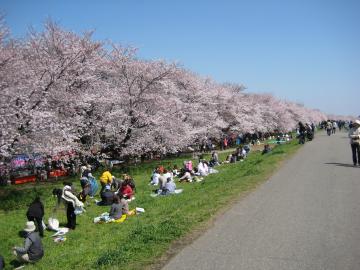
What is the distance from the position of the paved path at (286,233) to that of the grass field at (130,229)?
1.81 feet

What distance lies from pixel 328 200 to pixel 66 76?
53.2 feet

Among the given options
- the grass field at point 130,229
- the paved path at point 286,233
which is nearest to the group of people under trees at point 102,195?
the grass field at point 130,229

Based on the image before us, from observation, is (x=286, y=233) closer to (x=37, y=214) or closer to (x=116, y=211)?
(x=116, y=211)

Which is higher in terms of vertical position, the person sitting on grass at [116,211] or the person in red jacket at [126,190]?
the person in red jacket at [126,190]

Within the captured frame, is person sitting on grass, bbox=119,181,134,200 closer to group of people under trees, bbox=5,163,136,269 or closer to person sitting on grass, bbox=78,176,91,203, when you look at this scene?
group of people under trees, bbox=5,163,136,269

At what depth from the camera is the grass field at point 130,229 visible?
7407 mm

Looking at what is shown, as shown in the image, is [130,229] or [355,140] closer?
[130,229]

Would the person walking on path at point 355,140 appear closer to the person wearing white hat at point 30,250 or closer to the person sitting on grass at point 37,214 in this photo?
the person sitting on grass at point 37,214

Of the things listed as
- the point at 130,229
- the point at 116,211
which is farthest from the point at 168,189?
the point at 130,229

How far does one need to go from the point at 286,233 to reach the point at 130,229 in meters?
5.15

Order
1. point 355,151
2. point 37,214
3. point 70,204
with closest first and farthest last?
point 37,214, point 70,204, point 355,151

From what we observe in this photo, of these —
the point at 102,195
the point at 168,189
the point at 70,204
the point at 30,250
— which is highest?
the point at 70,204

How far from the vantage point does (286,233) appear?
25.5ft

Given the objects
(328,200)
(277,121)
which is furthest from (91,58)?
(277,121)
